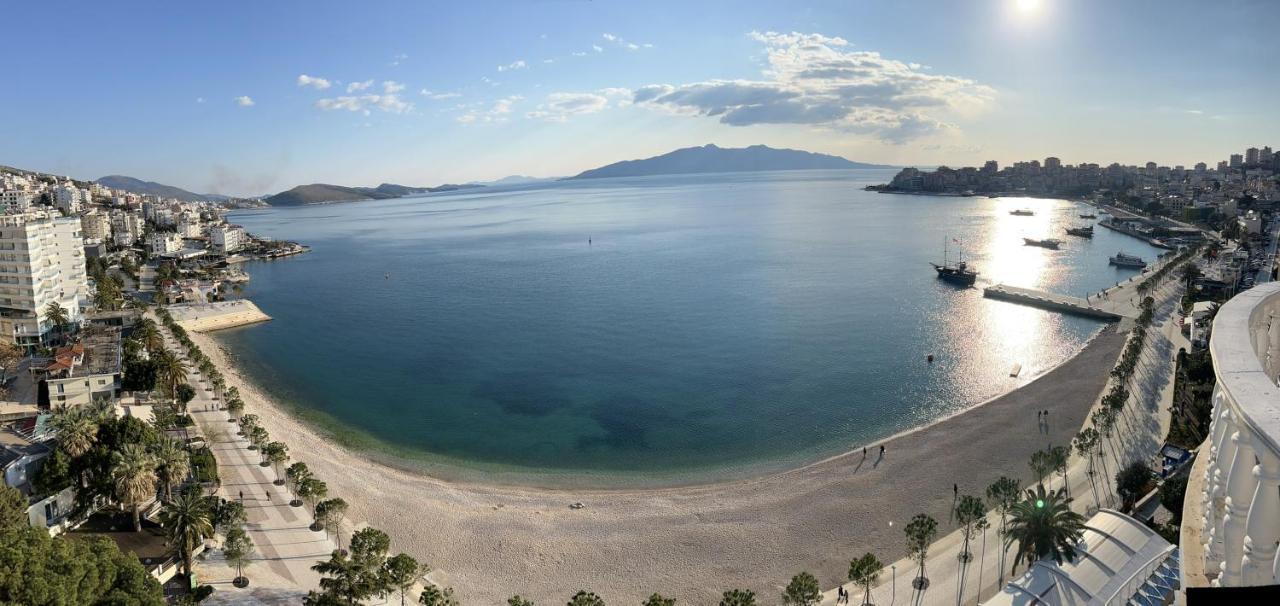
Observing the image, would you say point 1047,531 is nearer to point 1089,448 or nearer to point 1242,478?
point 1242,478

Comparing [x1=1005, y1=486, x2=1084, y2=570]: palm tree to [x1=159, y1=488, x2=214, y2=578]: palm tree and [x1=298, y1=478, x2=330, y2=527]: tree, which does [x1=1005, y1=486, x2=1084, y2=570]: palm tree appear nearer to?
[x1=298, y1=478, x2=330, y2=527]: tree

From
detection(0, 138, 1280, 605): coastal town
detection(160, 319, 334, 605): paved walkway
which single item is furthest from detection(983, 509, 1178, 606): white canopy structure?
detection(160, 319, 334, 605): paved walkway

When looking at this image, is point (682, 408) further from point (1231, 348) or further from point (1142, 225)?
point (1142, 225)

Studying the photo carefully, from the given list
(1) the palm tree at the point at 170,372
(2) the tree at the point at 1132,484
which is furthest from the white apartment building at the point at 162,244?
(2) the tree at the point at 1132,484

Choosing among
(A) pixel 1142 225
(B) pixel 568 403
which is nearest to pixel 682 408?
(B) pixel 568 403

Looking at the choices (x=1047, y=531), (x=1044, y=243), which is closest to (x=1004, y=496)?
(x=1047, y=531)

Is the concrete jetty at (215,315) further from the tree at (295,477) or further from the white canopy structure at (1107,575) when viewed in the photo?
the white canopy structure at (1107,575)
